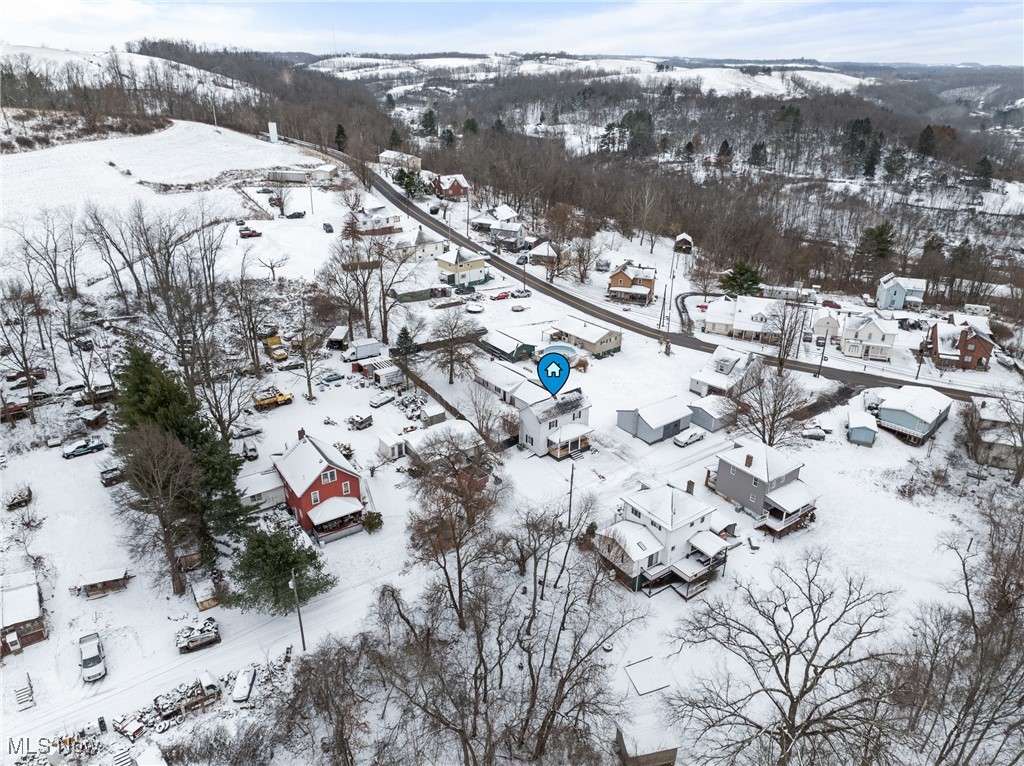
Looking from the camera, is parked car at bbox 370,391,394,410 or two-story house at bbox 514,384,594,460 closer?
two-story house at bbox 514,384,594,460

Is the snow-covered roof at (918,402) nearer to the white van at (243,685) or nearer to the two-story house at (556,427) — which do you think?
the two-story house at (556,427)

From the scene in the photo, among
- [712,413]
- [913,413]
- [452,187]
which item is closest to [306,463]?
[712,413]

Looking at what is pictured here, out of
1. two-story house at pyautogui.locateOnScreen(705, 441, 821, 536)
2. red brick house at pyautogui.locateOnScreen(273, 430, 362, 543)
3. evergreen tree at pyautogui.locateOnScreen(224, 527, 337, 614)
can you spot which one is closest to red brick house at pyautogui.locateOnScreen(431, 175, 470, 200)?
red brick house at pyautogui.locateOnScreen(273, 430, 362, 543)

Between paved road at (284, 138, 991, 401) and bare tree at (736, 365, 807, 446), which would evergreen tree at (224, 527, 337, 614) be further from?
paved road at (284, 138, 991, 401)

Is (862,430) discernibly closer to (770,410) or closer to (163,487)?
(770,410)

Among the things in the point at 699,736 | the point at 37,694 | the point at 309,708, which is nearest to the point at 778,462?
the point at 699,736

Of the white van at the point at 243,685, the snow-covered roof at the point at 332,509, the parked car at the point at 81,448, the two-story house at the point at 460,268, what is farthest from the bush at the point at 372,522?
the two-story house at the point at 460,268
